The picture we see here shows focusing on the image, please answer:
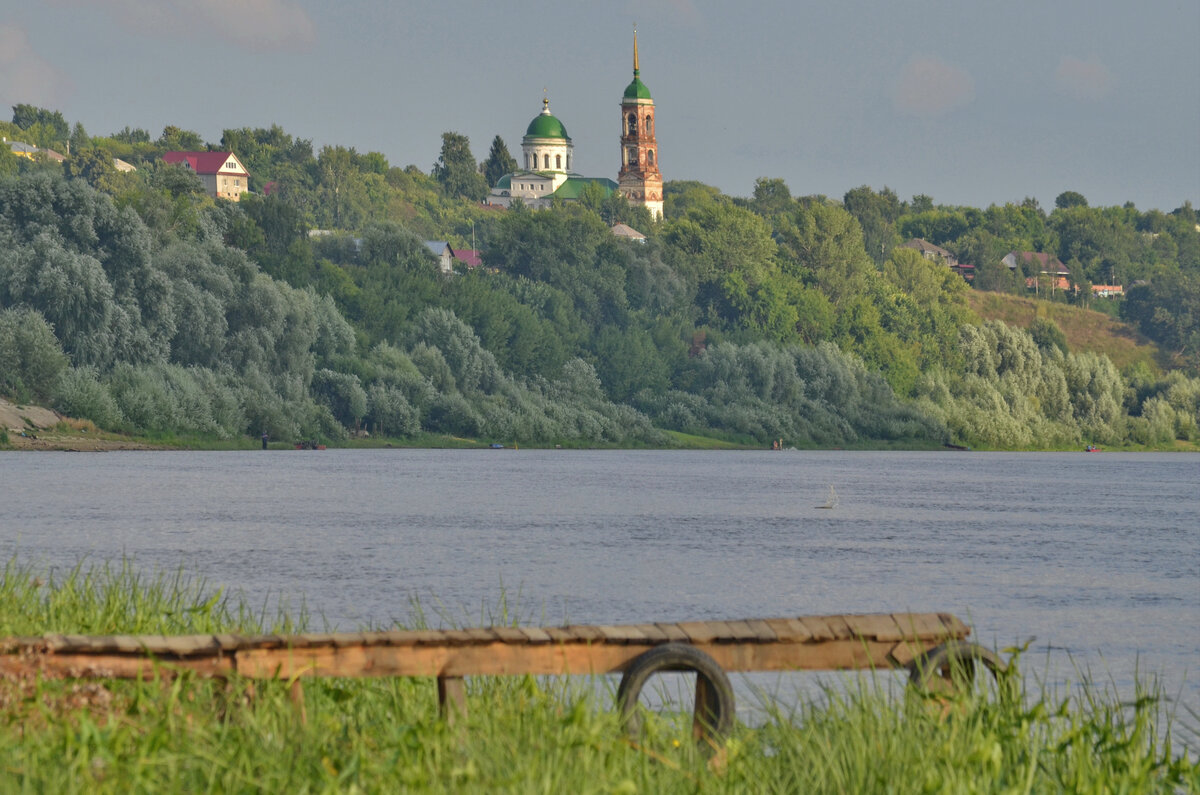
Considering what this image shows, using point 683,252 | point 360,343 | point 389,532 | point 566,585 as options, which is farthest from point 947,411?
point 566,585

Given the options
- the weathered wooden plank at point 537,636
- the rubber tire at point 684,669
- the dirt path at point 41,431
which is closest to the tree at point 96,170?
the dirt path at point 41,431

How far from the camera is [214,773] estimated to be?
8852 mm

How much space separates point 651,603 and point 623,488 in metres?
41.4

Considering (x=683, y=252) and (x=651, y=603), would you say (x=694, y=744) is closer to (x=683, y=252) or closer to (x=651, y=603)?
(x=651, y=603)

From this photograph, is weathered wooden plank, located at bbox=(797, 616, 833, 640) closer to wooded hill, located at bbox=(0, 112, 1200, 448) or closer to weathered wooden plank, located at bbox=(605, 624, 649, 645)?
weathered wooden plank, located at bbox=(605, 624, 649, 645)

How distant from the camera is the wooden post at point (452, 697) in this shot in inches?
416

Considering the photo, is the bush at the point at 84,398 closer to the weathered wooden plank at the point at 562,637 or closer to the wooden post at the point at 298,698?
the wooden post at the point at 298,698

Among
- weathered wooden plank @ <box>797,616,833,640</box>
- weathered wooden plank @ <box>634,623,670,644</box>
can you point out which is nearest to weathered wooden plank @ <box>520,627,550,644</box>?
weathered wooden plank @ <box>634,623,670,644</box>

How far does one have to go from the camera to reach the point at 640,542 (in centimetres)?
4594

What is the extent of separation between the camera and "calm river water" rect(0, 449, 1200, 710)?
96.5 feet

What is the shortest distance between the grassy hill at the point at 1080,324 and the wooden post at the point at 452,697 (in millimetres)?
179094

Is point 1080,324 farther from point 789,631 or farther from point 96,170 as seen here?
point 789,631

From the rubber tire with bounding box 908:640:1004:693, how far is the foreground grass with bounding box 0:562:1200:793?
0.18m

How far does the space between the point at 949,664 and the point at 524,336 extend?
107910 mm
